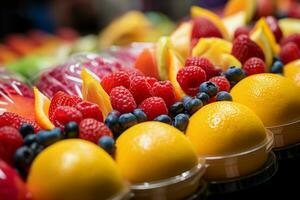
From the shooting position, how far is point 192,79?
1.13m

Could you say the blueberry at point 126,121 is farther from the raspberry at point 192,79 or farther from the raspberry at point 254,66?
the raspberry at point 254,66

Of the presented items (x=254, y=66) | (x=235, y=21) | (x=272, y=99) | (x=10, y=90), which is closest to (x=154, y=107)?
(x=272, y=99)

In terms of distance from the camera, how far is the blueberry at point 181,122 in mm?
996

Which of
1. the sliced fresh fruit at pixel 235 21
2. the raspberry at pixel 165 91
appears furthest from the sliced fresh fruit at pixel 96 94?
the sliced fresh fruit at pixel 235 21

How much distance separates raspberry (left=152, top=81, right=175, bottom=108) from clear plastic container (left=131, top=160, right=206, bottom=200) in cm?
23

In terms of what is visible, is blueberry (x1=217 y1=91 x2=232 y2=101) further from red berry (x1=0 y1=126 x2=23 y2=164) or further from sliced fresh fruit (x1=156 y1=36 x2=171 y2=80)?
red berry (x1=0 y1=126 x2=23 y2=164)

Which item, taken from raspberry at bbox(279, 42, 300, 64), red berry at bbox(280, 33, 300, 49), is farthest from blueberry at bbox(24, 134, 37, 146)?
red berry at bbox(280, 33, 300, 49)

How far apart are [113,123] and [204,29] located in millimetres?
624

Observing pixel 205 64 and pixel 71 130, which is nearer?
pixel 71 130

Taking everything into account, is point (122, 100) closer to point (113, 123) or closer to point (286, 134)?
point (113, 123)

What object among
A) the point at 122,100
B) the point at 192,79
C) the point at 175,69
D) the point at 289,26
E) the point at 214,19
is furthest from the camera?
the point at 289,26

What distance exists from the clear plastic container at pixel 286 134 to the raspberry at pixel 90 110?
35 cm

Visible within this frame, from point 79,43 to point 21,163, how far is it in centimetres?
184

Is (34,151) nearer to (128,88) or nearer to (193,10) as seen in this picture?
(128,88)
